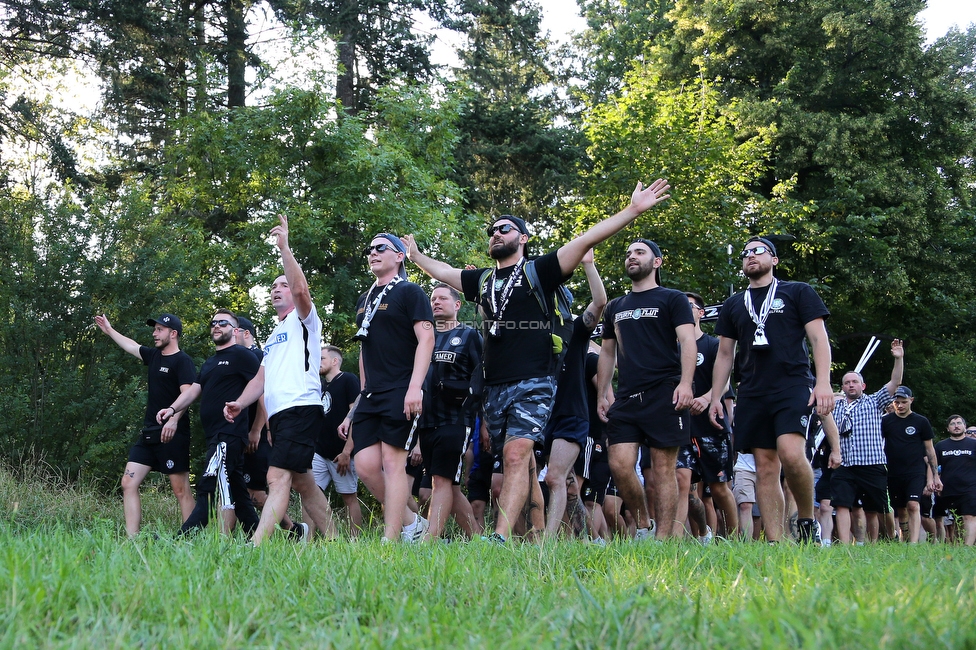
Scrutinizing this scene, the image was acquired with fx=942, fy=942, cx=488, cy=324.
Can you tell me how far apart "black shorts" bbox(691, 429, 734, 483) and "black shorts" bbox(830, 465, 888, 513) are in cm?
416

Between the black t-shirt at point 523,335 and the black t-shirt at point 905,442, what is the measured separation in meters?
9.61

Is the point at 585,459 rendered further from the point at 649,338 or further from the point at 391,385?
the point at 391,385

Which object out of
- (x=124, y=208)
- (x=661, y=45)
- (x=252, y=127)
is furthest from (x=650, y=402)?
(x=661, y=45)

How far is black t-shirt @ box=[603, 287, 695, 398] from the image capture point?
7488 mm

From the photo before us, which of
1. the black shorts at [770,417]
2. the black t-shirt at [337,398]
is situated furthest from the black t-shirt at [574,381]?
the black t-shirt at [337,398]

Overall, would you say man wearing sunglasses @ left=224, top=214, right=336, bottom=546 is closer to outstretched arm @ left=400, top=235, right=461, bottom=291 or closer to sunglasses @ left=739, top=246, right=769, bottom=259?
outstretched arm @ left=400, top=235, right=461, bottom=291

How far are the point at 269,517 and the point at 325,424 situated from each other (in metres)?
4.05

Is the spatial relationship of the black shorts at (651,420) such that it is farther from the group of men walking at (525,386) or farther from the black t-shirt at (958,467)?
the black t-shirt at (958,467)

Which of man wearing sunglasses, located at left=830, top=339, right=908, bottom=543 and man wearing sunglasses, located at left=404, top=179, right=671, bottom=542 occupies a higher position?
man wearing sunglasses, located at left=404, top=179, right=671, bottom=542

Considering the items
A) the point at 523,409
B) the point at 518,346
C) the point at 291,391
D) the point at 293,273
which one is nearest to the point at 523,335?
the point at 518,346

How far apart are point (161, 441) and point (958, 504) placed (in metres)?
12.5

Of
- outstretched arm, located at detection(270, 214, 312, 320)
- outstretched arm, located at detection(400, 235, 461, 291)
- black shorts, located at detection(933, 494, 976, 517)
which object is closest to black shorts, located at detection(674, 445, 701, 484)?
outstretched arm, located at detection(400, 235, 461, 291)

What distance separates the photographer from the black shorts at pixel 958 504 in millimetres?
14477

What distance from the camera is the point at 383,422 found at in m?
6.93
